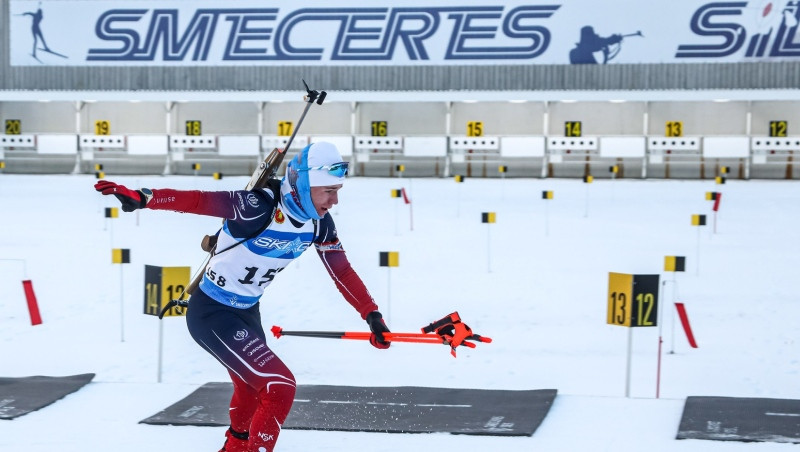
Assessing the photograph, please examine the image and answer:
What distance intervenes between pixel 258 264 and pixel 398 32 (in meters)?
30.3

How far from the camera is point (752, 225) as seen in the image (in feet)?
65.3

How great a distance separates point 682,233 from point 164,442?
45.3 feet

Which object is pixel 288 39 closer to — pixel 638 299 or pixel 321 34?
pixel 321 34

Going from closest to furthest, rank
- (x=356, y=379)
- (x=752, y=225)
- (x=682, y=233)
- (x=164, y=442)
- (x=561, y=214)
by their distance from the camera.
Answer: (x=164, y=442)
(x=356, y=379)
(x=682, y=233)
(x=752, y=225)
(x=561, y=214)

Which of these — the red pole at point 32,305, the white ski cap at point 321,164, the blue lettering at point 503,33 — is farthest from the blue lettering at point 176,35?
the white ski cap at point 321,164

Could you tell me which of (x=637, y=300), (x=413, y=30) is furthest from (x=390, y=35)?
(x=637, y=300)

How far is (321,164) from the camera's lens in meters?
5.05

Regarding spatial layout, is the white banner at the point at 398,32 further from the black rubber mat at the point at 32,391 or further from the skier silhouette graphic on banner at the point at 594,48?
the black rubber mat at the point at 32,391

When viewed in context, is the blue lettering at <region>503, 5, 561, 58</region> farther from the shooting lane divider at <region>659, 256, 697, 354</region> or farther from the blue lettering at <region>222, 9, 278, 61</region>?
the shooting lane divider at <region>659, 256, 697, 354</region>

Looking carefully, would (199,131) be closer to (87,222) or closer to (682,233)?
(87,222)

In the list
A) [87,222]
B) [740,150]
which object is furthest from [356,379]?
[740,150]

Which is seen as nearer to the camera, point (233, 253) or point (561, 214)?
point (233, 253)

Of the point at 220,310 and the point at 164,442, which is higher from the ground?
the point at 220,310

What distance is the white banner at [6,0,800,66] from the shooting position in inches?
1302
